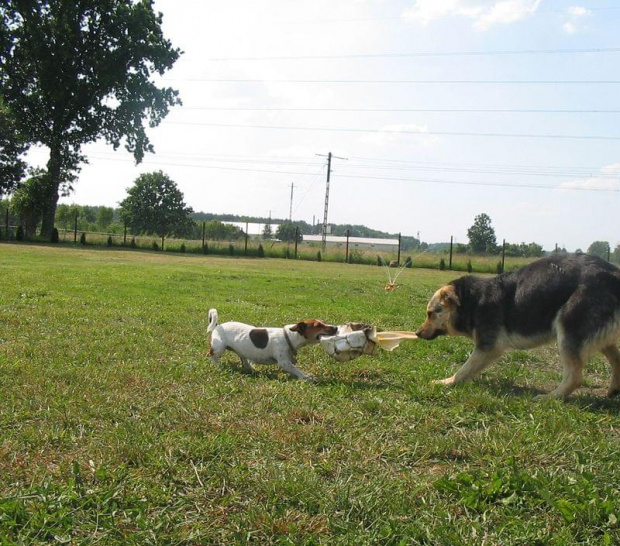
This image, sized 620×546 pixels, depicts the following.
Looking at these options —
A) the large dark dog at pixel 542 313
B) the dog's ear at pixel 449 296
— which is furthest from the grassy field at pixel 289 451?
the dog's ear at pixel 449 296

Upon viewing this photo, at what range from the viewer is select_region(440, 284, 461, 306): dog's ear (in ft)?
19.2

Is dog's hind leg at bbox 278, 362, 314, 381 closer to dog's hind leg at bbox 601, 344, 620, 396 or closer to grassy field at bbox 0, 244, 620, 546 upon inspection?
grassy field at bbox 0, 244, 620, 546

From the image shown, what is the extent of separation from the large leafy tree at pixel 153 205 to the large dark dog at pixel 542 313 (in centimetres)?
6927

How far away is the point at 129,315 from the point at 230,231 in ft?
113

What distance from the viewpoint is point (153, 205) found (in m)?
74.8

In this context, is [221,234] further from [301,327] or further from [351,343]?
[351,343]

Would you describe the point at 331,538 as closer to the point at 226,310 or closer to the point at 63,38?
Result: the point at 226,310

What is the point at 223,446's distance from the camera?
3.39 metres

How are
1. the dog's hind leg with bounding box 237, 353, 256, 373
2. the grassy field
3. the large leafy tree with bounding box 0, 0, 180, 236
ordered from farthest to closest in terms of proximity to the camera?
the large leafy tree with bounding box 0, 0, 180, 236 → the dog's hind leg with bounding box 237, 353, 256, 373 → the grassy field

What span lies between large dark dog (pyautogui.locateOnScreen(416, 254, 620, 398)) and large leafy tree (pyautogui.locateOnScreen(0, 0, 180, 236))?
3738 cm

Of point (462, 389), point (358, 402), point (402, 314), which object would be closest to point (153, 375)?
point (358, 402)

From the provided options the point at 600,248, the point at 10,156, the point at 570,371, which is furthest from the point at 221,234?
the point at 570,371

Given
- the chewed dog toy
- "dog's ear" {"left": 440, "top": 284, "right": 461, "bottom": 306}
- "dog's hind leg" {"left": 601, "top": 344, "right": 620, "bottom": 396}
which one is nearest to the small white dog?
the chewed dog toy

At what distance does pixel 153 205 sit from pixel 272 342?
72.8m
